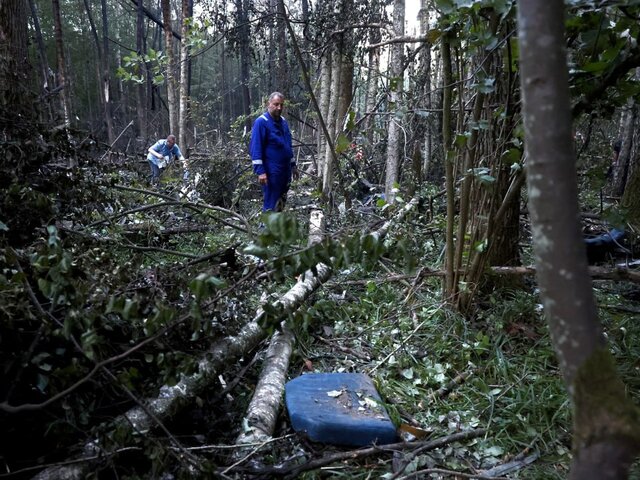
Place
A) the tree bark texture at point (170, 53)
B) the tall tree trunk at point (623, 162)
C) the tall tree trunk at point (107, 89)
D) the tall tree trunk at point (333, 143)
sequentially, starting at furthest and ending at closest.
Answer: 1. the tall tree trunk at point (107, 89)
2. the tree bark texture at point (170, 53)
3. the tall tree trunk at point (623, 162)
4. the tall tree trunk at point (333, 143)

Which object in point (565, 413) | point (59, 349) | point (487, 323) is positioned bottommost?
point (565, 413)

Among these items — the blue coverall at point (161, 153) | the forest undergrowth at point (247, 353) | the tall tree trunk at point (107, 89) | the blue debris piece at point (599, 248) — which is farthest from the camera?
the tall tree trunk at point (107, 89)

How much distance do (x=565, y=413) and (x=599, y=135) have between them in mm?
10292

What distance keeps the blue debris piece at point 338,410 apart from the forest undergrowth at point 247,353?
0.09 metres

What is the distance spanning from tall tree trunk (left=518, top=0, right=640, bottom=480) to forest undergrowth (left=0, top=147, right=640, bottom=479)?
84 centimetres

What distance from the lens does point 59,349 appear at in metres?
2.21

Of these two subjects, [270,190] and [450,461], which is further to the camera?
[270,190]

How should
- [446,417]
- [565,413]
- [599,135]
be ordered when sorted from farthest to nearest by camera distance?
[599,135]
[446,417]
[565,413]

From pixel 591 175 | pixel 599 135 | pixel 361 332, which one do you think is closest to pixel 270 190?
pixel 361 332

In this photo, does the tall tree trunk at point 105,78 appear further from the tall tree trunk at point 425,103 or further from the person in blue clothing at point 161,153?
the tall tree trunk at point 425,103

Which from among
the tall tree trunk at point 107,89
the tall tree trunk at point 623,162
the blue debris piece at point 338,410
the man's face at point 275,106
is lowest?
the blue debris piece at point 338,410

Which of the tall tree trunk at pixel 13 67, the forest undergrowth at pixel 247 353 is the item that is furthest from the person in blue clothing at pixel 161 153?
the forest undergrowth at pixel 247 353

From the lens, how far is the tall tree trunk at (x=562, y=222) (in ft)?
2.82

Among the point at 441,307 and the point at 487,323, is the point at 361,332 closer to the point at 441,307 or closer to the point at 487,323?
the point at 441,307
